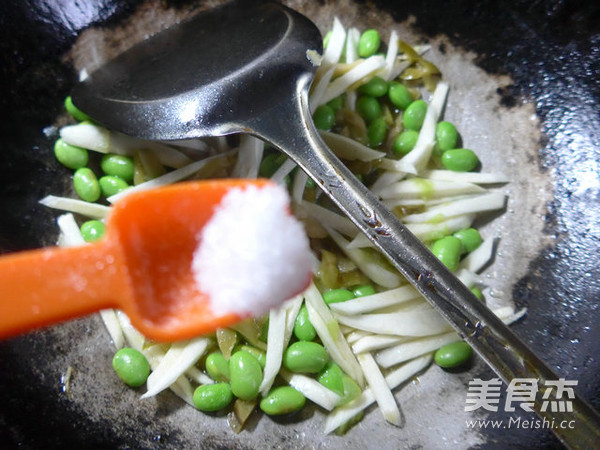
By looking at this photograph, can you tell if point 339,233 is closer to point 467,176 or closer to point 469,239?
point 469,239

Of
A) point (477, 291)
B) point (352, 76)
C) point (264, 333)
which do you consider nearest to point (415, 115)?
point (352, 76)

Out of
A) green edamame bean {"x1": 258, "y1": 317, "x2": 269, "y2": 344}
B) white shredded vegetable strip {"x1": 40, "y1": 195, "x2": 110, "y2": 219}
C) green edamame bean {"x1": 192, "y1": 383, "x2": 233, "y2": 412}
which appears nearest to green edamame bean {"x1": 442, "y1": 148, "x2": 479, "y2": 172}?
green edamame bean {"x1": 258, "y1": 317, "x2": 269, "y2": 344}

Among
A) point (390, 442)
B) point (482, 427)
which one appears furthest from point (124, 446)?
point (482, 427)

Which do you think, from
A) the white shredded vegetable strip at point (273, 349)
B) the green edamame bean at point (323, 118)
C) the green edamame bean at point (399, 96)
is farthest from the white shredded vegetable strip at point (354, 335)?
the green edamame bean at point (399, 96)

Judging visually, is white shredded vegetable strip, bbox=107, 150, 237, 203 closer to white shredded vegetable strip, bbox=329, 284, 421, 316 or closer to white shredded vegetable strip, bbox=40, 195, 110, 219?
white shredded vegetable strip, bbox=40, 195, 110, 219

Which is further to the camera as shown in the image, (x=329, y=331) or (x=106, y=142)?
(x=106, y=142)
